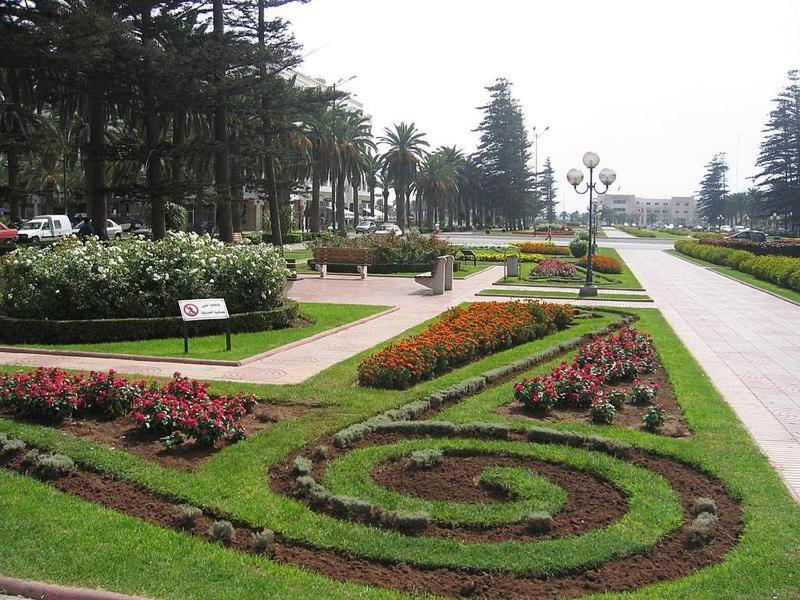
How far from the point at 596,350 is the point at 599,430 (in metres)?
3.34

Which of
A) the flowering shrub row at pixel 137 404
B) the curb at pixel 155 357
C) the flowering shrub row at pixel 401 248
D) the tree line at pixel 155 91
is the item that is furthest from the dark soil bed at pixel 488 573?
the flowering shrub row at pixel 401 248

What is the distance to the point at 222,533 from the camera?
488 cm

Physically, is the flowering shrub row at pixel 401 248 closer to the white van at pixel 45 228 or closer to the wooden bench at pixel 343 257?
the wooden bench at pixel 343 257

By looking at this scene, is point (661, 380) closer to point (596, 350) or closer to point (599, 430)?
point (596, 350)

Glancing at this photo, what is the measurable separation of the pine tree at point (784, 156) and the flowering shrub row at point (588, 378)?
7184 cm

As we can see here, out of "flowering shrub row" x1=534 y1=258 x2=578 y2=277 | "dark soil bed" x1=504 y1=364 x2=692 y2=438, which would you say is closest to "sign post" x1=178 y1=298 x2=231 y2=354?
"dark soil bed" x1=504 y1=364 x2=692 y2=438

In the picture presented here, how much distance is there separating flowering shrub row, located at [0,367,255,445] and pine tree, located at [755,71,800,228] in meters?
77.2

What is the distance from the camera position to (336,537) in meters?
4.92

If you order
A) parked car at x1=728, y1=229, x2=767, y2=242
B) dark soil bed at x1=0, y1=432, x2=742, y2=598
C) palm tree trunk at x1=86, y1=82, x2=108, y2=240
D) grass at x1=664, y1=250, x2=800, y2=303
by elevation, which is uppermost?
palm tree trunk at x1=86, y1=82, x2=108, y2=240

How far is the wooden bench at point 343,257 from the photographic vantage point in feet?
86.9

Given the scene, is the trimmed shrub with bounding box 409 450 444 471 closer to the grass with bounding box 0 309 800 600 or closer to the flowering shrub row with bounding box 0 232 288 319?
the grass with bounding box 0 309 800 600

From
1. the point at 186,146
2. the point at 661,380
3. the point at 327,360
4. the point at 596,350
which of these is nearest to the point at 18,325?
the point at 327,360

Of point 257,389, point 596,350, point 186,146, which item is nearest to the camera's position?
point 257,389

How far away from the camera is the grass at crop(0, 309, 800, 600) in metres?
4.29
